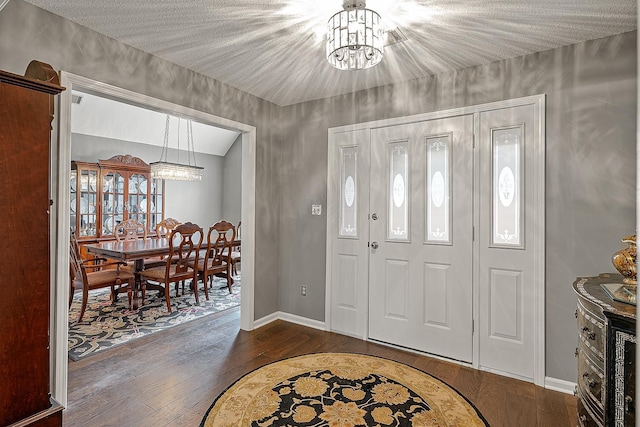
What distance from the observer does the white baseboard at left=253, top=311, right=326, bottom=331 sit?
142 inches

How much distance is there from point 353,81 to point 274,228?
5.83 ft

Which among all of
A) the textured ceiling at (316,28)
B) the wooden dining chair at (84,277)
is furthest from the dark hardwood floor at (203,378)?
the textured ceiling at (316,28)

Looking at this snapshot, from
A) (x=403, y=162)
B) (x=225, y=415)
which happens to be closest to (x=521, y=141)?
(x=403, y=162)

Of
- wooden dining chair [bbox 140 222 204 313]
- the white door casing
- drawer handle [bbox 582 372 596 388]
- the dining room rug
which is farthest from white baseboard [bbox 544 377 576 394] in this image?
wooden dining chair [bbox 140 222 204 313]

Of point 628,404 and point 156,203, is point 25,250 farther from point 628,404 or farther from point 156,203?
point 156,203

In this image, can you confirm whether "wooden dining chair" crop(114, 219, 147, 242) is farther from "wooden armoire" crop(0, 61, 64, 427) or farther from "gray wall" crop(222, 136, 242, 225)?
"wooden armoire" crop(0, 61, 64, 427)

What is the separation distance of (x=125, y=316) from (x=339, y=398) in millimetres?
2831

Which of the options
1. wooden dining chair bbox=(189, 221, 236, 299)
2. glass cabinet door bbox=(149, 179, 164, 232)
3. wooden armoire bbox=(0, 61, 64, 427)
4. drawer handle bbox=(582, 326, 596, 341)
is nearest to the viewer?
wooden armoire bbox=(0, 61, 64, 427)

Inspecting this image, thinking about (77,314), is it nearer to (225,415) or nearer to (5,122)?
(225,415)

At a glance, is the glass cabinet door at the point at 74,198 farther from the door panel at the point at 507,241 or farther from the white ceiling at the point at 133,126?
the door panel at the point at 507,241

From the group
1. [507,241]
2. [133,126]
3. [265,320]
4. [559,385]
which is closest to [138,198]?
[133,126]

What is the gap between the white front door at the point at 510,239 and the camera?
253cm

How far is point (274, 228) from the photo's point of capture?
3865 mm

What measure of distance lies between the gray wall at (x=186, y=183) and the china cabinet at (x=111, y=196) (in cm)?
25
